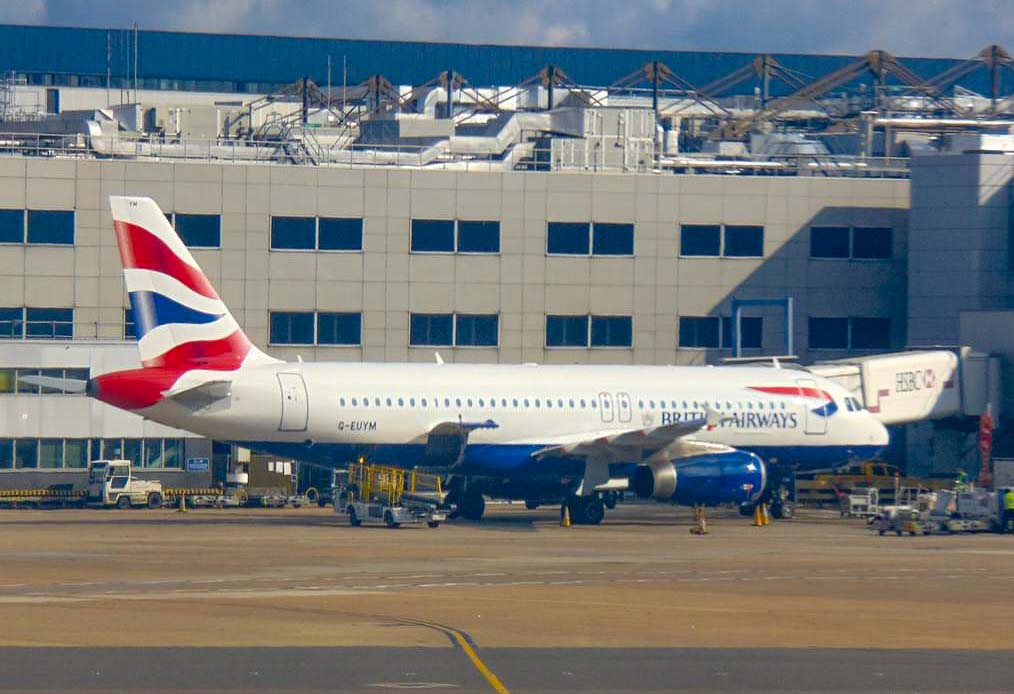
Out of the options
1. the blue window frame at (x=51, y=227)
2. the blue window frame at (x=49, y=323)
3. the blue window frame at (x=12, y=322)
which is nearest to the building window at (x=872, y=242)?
the blue window frame at (x=51, y=227)

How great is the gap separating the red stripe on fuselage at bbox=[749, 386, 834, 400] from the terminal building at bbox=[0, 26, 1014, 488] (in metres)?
12.8

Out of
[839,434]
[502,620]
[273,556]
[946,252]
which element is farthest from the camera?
[946,252]

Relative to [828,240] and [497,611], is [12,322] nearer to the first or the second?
[828,240]

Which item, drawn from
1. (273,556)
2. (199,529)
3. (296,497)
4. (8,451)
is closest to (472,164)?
(296,497)

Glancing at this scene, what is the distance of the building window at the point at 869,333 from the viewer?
76312 mm

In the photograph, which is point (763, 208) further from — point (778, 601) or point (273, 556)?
point (778, 601)

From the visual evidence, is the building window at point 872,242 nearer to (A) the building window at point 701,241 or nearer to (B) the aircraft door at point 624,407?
(A) the building window at point 701,241

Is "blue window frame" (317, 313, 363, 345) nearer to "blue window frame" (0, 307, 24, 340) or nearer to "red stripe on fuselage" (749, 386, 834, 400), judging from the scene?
"blue window frame" (0, 307, 24, 340)

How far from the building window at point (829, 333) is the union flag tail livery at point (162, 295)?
34.4 meters

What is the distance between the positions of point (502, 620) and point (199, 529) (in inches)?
932

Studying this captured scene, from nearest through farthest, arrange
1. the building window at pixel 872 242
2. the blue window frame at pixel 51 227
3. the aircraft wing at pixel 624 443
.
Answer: the aircraft wing at pixel 624 443
the blue window frame at pixel 51 227
the building window at pixel 872 242

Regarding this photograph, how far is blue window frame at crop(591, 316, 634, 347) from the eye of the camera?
74.1m

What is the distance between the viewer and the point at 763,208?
7462cm

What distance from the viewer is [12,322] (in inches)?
2702
